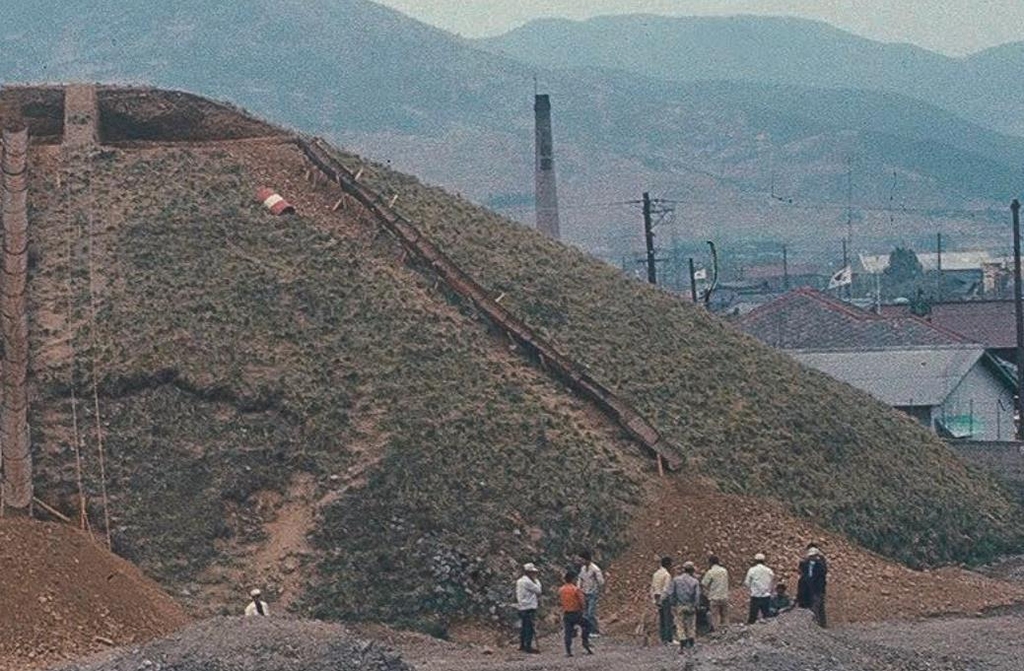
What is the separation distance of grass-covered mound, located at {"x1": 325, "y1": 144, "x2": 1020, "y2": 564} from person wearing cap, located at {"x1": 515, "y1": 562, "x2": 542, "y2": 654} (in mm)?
7139

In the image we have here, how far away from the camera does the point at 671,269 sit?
16488cm

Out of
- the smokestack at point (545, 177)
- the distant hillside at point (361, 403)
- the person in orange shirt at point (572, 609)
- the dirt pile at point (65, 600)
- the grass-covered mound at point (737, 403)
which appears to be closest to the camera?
the dirt pile at point (65, 600)

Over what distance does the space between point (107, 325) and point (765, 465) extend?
11.6 meters

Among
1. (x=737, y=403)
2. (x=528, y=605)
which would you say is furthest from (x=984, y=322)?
(x=528, y=605)

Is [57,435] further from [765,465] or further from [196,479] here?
[765,465]

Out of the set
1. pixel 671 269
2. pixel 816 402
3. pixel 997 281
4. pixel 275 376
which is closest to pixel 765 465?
pixel 816 402

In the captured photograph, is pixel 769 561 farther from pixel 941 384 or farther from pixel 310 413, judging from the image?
pixel 941 384

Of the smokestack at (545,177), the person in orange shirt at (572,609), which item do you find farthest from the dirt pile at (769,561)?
the smokestack at (545,177)

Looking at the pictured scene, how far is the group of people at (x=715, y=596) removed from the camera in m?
25.5

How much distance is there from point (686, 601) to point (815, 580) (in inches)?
108

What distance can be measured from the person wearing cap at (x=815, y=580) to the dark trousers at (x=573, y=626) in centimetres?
325

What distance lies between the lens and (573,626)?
25906mm

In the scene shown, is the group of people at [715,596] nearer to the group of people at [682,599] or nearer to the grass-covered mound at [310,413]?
the group of people at [682,599]

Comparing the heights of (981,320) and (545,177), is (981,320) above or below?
below
